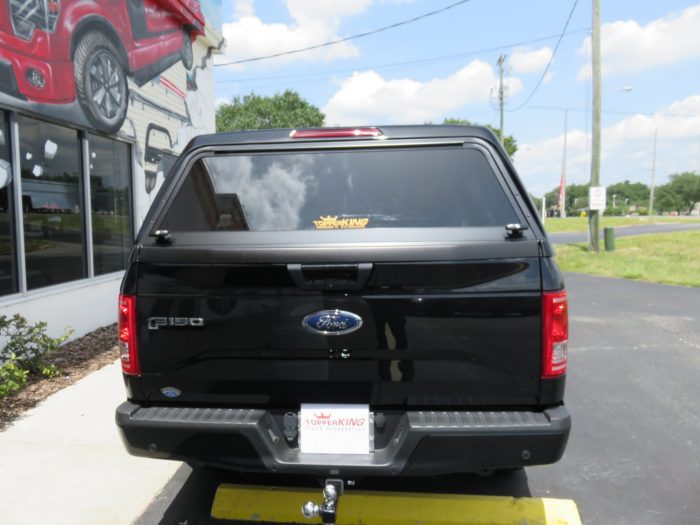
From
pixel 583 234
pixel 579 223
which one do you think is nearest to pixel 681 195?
pixel 579 223

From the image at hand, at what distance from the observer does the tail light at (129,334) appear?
241cm

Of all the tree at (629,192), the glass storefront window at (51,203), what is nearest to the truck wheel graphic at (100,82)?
the glass storefront window at (51,203)

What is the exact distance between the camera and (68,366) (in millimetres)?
5730

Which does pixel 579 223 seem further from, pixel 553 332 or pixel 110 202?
pixel 553 332

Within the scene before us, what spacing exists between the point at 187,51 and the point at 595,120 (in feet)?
44.7

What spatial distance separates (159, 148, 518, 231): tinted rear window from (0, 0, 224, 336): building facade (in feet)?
13.1

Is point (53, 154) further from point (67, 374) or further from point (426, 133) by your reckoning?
point (426, 133)

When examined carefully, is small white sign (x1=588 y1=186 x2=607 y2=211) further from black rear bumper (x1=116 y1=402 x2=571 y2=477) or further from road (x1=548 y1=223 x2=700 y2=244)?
black rear bumper (x1=116 y1=402 x2=571 y2=477)

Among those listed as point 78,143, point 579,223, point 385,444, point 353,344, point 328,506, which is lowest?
point 328,506

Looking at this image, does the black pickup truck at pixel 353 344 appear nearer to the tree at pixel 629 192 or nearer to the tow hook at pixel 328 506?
the tow hook at pixel 328 506

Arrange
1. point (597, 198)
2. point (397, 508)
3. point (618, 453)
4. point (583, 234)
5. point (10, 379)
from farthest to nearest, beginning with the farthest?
point (583, 234) → point (597, 198) → point (10, 379) → point (618, 453) → point (397, 508)

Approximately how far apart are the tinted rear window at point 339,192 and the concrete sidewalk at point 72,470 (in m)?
1.72

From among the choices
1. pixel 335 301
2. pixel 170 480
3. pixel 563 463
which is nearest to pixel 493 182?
pixel 335 301

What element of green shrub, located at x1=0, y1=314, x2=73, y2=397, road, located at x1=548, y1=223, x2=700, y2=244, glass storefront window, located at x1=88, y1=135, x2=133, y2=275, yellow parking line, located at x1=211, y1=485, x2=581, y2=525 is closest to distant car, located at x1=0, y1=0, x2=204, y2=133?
glass storefront window, located at x1=88, y1=135, x2=133, y2=275
